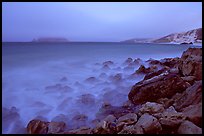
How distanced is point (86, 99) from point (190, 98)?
2.51 meters

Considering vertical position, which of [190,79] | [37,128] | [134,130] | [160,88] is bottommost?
[37,128]

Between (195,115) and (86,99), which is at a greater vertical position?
(195,115)

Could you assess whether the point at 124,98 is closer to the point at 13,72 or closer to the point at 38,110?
the point at 38,110

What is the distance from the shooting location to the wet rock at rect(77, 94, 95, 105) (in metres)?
5.03

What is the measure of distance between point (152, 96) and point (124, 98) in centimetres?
103

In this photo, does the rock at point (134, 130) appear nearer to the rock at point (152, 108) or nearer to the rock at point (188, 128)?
the rock at point (188, 128)

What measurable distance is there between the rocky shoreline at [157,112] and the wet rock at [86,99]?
50 centimetres

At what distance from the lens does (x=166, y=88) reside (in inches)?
169

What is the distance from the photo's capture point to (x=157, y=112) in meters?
3.40

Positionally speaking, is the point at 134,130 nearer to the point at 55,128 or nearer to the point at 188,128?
the point at 188,128

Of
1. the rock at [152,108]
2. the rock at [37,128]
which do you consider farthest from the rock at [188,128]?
the rock at [37,128]

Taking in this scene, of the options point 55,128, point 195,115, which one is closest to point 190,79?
point 195,115

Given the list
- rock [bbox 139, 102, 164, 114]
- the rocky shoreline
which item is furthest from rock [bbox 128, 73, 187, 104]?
rock [bbox 139, 102, 164, 114]

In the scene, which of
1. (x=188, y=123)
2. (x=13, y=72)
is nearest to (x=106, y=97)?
(x=188, y=123)
